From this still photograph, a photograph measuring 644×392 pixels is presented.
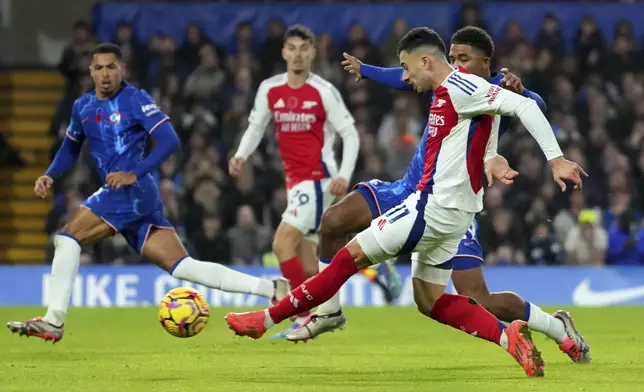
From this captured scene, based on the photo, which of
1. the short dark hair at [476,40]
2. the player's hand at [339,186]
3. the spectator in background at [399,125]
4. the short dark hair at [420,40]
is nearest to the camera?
the short dark hair at [420,40]

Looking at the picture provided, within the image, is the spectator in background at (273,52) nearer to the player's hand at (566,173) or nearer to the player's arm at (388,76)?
the player's arm at (388,76)

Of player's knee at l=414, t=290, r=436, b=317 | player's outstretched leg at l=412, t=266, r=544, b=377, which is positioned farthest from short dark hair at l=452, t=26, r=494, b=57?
player's knee at l=414, t=290, r=436, b=317

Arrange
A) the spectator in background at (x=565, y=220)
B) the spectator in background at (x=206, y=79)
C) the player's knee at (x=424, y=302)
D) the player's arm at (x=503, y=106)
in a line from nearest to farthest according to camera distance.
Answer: the player's arm at (x=503, y=106) < the player's knee at (x=424, y=302) < the spectator in background at (x=565, y=220) < the spectator in background at (x=206, y=79)

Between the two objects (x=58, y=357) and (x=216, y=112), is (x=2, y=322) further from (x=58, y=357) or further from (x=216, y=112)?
(x=216, y=112)

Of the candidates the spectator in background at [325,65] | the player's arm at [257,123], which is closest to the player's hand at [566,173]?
the player's arm at [257,123]

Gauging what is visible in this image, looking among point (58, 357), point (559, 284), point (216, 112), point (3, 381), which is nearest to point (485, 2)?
point (216, 112)

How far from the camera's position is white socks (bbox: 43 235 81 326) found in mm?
10000

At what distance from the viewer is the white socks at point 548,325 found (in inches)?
341

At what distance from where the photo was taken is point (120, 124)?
34.1 feet

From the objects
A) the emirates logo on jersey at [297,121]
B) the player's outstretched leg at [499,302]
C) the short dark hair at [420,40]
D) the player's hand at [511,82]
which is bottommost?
the player's outstretched leg at [499,302]

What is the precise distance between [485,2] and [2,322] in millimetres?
10025

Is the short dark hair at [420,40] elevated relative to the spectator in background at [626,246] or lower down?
elevated

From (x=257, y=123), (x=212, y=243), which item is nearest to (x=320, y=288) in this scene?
(x=257, y=123)

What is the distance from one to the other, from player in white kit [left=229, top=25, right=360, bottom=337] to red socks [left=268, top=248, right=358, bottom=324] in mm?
3469
